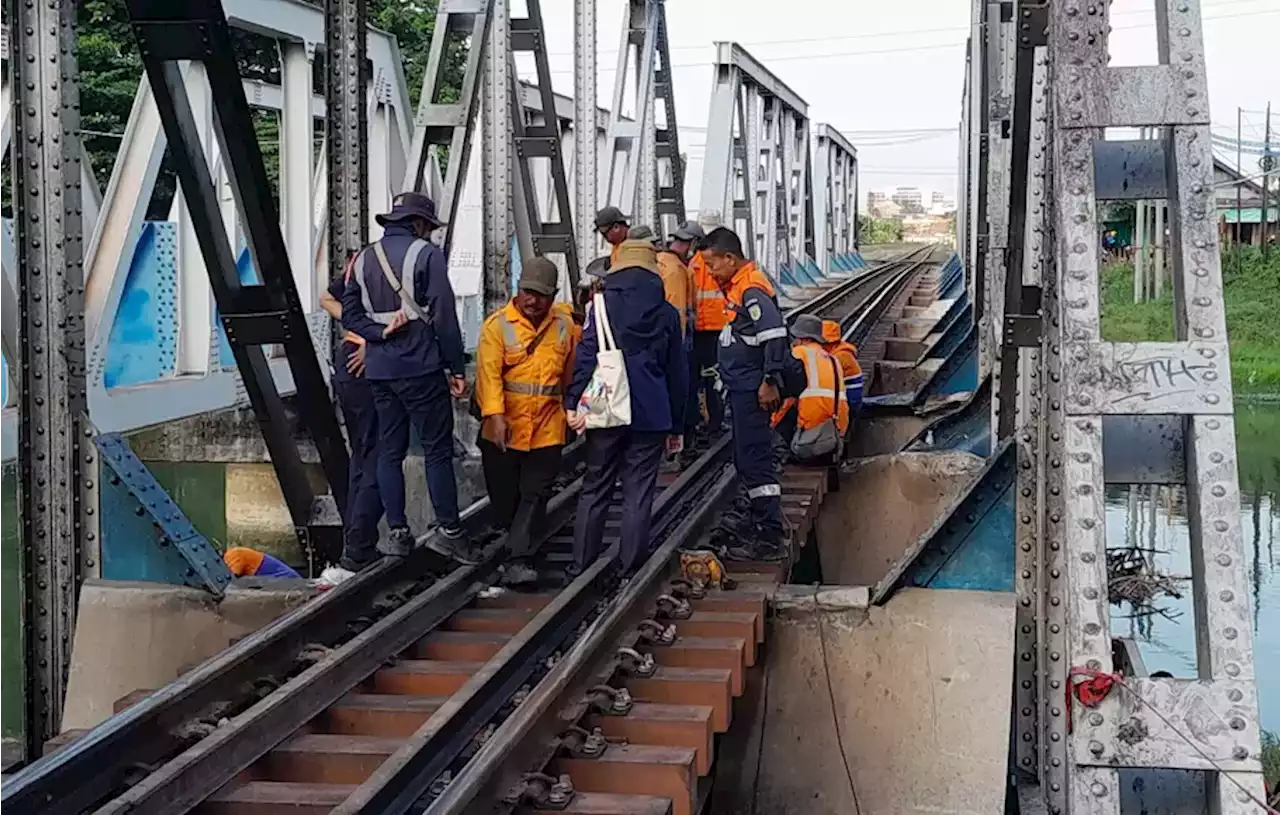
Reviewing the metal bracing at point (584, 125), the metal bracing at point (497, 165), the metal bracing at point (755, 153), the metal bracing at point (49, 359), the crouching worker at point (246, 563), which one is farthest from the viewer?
the metal bracing at point (755, 153)

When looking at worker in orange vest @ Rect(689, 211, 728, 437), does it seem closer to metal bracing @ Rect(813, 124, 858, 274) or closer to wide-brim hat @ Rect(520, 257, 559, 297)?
wide-brim hat @ Rect(520, 257, 559, 297)

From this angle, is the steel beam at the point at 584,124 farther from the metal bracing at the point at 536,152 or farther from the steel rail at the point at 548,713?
the steel rail at the point at 548,713

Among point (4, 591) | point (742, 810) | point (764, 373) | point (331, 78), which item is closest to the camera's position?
point (742, 810)

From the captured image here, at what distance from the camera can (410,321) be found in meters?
7.14

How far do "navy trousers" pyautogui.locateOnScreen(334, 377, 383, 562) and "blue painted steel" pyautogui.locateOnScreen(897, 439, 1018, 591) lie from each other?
262 centimetres

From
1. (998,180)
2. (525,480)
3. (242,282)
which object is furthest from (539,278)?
(998,180)

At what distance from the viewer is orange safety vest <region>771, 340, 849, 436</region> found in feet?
32.1

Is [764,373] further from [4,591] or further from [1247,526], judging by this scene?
[1247,526]

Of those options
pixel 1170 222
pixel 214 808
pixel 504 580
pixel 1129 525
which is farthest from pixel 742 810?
pixel 1129 525

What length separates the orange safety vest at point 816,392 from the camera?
9797 millimetres

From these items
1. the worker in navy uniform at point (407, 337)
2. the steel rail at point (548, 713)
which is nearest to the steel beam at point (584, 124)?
the worker in navy uniform at point (407, 337)

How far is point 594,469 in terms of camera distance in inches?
286

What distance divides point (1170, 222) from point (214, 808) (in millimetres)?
3421

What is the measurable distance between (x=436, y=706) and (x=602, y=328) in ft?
6.98
